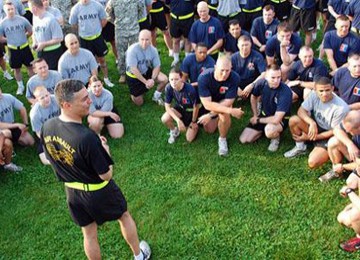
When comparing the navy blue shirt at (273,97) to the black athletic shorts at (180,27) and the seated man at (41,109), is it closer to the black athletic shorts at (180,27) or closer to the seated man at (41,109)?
the black athletic shorts at (180,27)

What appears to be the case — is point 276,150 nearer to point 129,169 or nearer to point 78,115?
point 129,169

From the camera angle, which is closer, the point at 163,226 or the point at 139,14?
the point at 163,226

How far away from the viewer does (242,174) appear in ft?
21.6

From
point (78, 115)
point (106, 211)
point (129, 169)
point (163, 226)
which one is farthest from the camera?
point (129, 169)

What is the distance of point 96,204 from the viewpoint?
4.46 m

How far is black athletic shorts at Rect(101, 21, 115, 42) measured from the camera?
9.55 meters

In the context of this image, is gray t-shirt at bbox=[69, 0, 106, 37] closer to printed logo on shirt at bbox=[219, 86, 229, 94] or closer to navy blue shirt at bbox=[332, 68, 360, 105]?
printed logo on shirt at bbox=[219, 86, 229, 94]

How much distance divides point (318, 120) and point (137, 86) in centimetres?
330

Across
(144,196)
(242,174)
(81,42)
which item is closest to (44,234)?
(144,196)

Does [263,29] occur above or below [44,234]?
above

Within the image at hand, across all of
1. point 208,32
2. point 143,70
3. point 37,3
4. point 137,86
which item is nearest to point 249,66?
point 208,32

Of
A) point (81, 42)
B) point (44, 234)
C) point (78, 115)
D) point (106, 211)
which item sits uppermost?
point (78, 115)

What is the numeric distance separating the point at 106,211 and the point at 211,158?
2.78 meters

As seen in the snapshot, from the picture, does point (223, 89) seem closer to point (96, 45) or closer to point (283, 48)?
point (283, 48)
